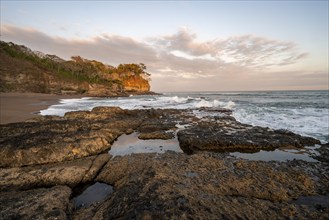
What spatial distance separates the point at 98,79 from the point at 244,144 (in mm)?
73986

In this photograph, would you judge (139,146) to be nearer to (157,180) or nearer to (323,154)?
(157,180)

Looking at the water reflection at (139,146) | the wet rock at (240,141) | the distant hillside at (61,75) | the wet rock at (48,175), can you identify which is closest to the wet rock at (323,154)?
the wet rock at (240,141)

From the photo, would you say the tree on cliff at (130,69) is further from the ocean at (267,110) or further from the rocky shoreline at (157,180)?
the rocky shoreline at (157,180)

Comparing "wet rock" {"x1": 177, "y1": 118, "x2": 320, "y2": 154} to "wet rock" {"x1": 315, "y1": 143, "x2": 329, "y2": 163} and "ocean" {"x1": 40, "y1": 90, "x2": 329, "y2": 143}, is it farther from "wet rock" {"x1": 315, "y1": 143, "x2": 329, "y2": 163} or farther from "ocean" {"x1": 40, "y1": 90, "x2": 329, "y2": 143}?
"ocean" {"x1": 40, "y1": 90, "x2": 329, "y2": 143}

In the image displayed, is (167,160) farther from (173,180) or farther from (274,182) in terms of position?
(274,182)

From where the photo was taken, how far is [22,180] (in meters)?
4.66

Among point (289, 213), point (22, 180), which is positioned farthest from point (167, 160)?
point (22, 180)

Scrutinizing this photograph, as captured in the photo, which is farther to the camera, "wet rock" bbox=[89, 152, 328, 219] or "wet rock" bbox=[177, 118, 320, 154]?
"wet rock" bbox=[177, 118, 320, 154]

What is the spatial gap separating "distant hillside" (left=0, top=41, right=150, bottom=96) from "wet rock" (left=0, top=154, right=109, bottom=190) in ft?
137

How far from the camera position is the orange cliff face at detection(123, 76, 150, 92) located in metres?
85.4

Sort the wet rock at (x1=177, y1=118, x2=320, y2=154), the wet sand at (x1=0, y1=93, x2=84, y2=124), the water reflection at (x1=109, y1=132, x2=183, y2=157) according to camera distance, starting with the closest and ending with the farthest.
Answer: the water reflection at (x1=109, y1=132, x2=183, y2=157)
the wet rock at (x1=177, y1=118, x2=320, y2=154)
the wet sand at (x1=0, y1=93, x2=84, y2=124)

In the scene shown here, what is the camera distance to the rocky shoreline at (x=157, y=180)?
10.5 feet

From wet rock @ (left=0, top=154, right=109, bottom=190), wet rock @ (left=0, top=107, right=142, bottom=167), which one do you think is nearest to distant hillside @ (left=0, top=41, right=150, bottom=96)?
wet rock @ (left=0, top=107, right=142, bottom=167)

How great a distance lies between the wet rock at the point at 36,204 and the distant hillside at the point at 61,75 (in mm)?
43115
